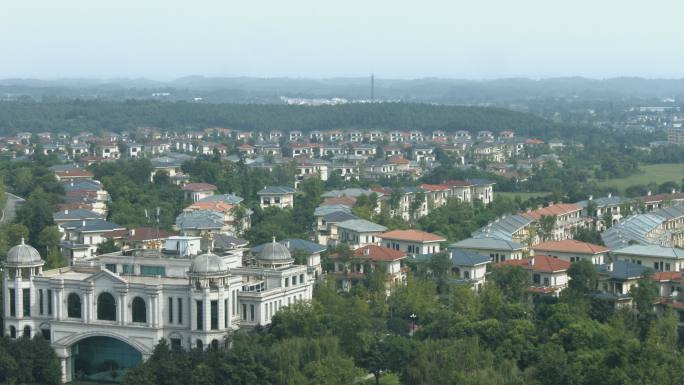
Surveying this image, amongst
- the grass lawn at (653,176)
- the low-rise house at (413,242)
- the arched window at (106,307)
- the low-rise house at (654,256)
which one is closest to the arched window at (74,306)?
the arched window at (106,307)

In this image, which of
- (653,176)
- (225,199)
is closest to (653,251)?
(225,199)

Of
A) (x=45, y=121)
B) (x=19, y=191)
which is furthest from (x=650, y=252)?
(x=45, y=121)

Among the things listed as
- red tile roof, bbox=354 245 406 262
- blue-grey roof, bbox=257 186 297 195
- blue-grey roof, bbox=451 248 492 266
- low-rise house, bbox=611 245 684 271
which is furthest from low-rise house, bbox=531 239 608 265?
blue-grey roof, bbox=257 186 297 195

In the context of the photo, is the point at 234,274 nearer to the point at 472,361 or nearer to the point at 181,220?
the point at 472,361

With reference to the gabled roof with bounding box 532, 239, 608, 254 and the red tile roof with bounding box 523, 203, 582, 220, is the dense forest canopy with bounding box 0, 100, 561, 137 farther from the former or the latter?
the gabled roof with bounding box 532, 239, 608, 254

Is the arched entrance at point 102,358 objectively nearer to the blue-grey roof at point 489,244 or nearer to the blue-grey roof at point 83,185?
the blue-grey roof at point 489,244

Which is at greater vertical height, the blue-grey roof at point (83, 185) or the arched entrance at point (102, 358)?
the blue-grey roof at point (83, 185)
